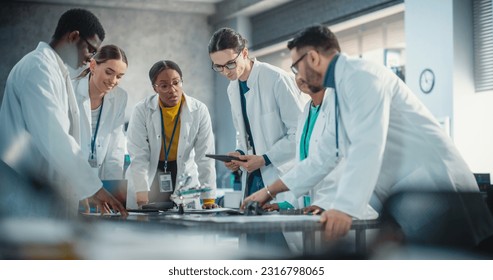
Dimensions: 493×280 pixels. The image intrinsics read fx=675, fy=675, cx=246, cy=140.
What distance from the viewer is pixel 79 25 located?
7.29ft

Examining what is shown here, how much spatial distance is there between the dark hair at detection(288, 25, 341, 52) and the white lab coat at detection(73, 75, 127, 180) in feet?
2.57

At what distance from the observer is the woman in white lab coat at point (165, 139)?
2613mm

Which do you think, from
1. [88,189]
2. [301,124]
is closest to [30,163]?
[88,189]

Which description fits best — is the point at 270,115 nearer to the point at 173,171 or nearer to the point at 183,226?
the point at 173,171

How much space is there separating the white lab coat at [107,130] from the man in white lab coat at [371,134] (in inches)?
30.3

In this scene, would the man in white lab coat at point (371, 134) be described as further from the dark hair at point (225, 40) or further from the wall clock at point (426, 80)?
the wall clock at point (426, 80)

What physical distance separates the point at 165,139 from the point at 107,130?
0.33m

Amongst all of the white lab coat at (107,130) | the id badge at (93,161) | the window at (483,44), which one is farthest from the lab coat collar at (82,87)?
the window at (483,44)

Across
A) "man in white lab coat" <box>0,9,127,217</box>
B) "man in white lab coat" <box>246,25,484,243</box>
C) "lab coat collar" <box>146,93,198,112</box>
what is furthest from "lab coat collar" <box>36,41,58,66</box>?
"man in white lab coat" <box>246,25,484,243</box>

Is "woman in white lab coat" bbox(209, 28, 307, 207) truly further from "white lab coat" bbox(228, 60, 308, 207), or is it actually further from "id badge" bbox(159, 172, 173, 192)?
"id badge" bbox(159, 172, 173, 192)

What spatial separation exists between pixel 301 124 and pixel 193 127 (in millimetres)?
493

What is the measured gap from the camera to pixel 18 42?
7.36 ft

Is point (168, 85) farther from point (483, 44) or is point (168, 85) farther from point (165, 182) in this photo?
point (483, 44)

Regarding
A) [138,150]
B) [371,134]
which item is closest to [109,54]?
[138,150]
